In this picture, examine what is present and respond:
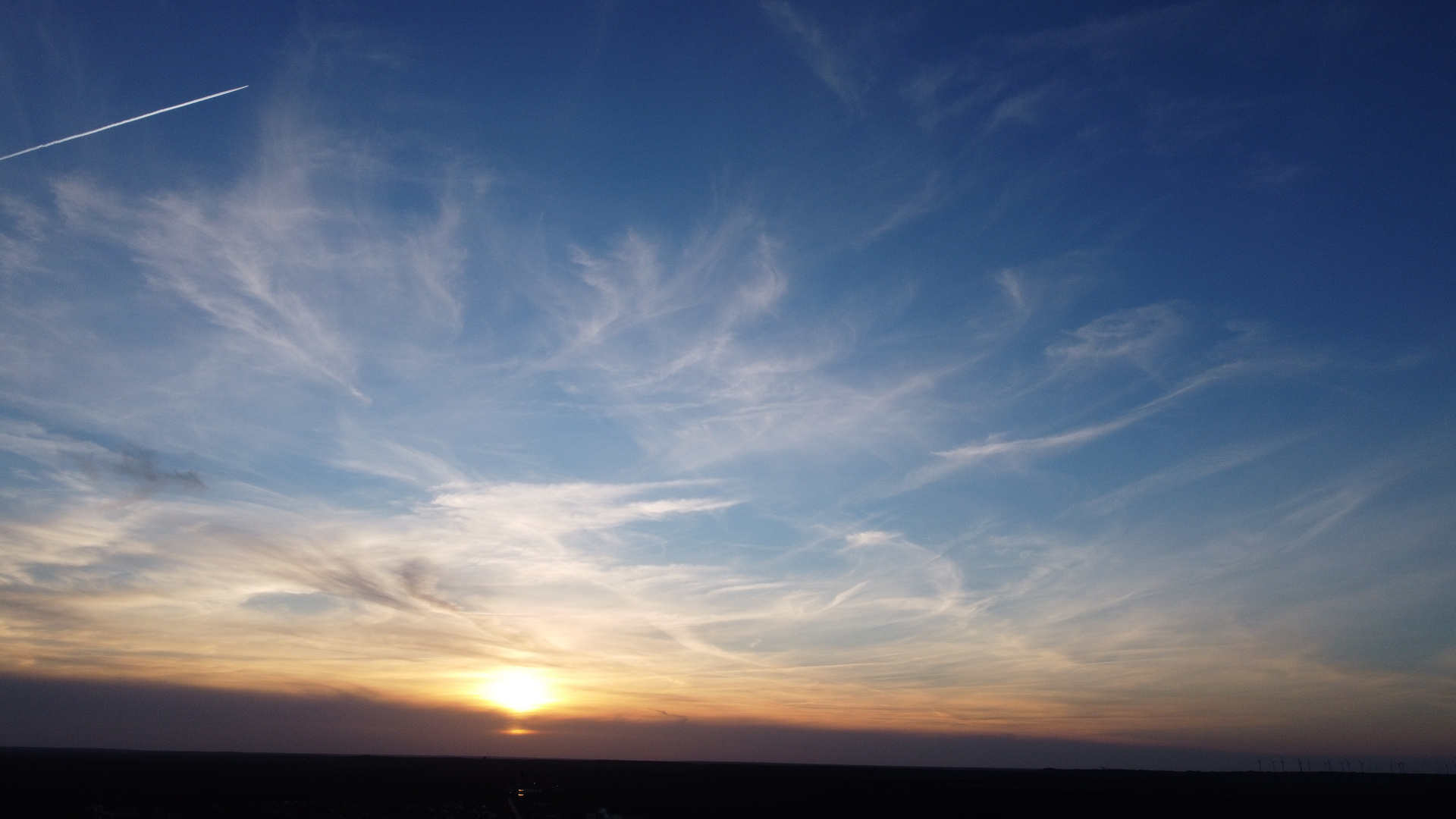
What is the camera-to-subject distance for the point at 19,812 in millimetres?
64750

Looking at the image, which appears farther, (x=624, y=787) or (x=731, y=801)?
(x=624, y=787)

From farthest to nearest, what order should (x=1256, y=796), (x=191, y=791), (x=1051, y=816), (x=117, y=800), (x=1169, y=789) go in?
(x=1169, y=789)
(x=1256, y=796)
(x=191, y=791)
(x=1051, y=816)
(x=117, y=800)

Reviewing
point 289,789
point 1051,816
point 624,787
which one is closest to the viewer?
point 1051,816

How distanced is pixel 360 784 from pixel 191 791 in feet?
86.5

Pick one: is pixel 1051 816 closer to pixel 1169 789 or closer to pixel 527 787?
pixel 527 787

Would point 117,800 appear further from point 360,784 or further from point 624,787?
point 624,787

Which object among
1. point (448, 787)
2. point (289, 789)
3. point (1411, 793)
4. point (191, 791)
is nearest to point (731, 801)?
point (448, 787)

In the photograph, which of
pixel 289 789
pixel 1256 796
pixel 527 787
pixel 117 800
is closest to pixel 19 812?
pixel 117 800

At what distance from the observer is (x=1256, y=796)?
136500 millimetres

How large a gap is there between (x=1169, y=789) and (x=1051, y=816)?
3838 inches

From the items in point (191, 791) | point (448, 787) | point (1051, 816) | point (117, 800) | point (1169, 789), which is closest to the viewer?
point (117, 800)

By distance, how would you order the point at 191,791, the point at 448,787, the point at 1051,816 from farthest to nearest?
the point at 448,787 < the point at 191,791 < the point at 1051,816

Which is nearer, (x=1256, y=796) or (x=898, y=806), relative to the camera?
(x=898, y=806)

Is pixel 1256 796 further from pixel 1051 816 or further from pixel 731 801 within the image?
pixel 731 801
